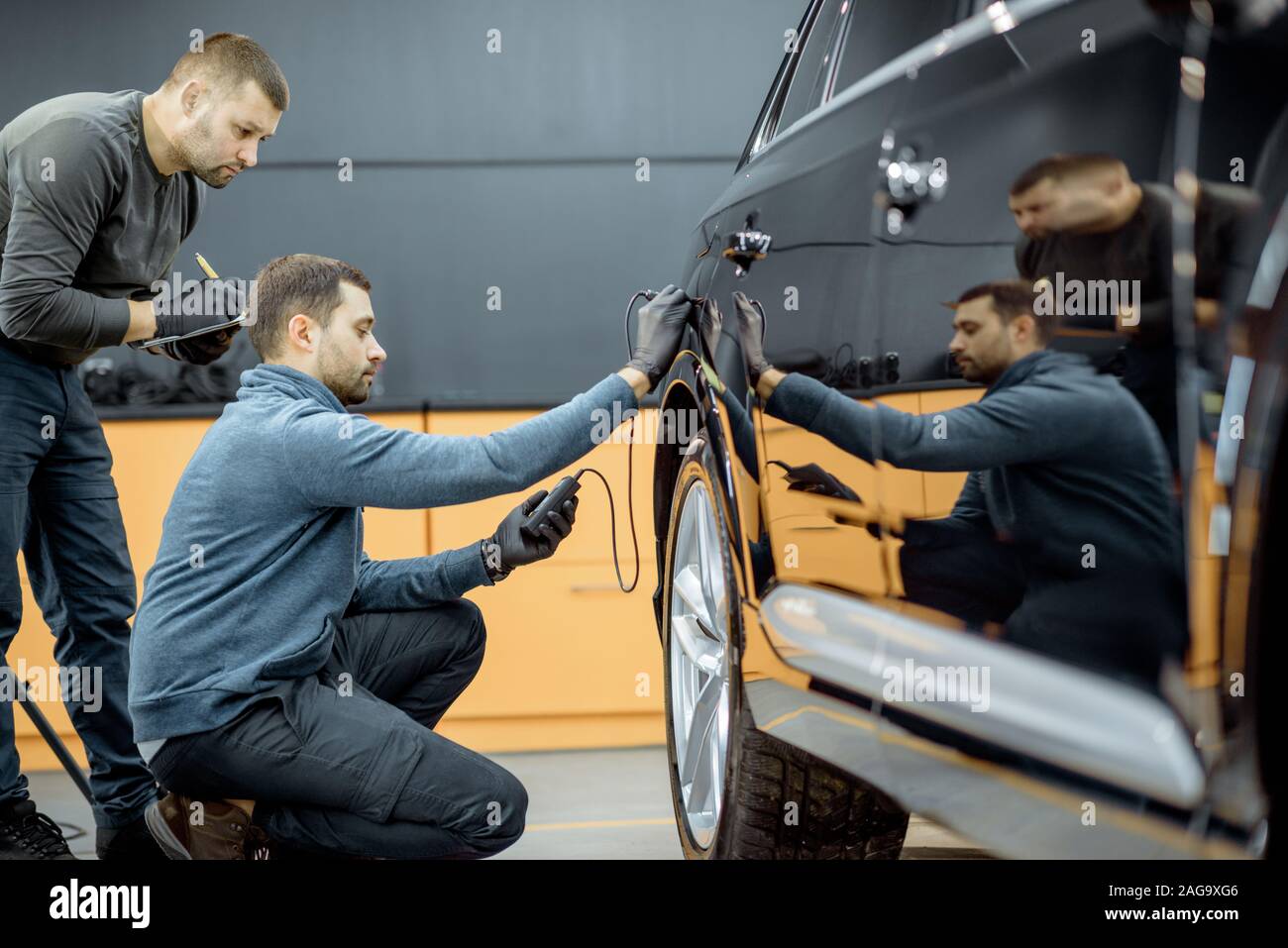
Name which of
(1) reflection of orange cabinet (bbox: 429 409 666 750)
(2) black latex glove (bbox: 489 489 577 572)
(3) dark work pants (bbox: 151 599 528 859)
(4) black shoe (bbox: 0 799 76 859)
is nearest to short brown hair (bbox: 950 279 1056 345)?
(2) black latex glove (bbox: 489 489 577 572)

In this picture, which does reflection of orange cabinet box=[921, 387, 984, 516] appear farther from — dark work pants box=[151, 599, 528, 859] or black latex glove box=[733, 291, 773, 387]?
dark work pants box=[151, 599, 528, 859]

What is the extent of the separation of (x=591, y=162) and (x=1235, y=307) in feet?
9.92

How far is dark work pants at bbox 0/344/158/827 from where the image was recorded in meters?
2.19

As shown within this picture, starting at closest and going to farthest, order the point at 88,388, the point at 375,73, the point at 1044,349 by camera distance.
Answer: the point at 1044,349 < the point at 88,388 < the point at 375,73

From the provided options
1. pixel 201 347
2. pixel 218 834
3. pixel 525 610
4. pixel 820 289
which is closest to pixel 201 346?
pixel 201 347

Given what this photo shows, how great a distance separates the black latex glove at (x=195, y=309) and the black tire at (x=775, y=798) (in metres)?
1.04

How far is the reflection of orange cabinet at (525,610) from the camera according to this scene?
309cm

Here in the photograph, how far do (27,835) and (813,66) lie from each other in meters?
1.82

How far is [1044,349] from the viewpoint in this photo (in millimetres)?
993

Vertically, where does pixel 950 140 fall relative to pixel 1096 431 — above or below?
above
